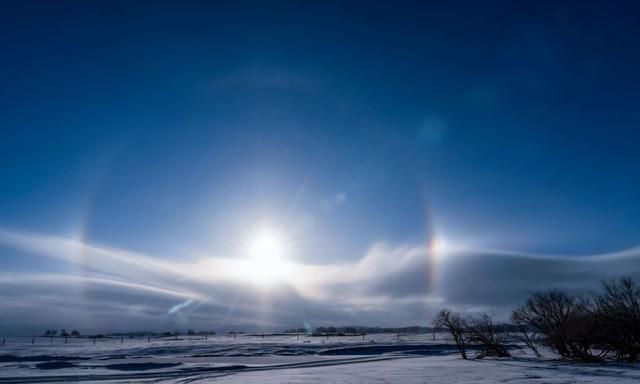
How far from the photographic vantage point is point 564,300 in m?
41.9

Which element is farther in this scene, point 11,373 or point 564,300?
point 564,300

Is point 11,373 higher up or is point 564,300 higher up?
point 564,300

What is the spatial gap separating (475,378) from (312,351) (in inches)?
1583

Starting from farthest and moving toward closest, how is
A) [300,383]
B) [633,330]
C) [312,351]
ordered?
1. [312,351]
2. [633,330]
3. [300,383]

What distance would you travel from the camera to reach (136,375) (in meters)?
30.4

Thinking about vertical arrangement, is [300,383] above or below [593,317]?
below

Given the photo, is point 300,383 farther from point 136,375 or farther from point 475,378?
point 136,375

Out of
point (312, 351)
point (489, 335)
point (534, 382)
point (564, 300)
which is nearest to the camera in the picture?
point (534, 382)

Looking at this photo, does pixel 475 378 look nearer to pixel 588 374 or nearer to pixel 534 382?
pixel 534 382

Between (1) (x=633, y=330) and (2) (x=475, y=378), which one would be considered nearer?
(2) (x=475, y=378)

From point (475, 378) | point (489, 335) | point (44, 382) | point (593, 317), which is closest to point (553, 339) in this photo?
point (593, 317)

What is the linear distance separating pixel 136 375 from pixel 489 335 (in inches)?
1380

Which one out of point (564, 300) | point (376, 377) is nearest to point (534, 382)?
point (376, 377)

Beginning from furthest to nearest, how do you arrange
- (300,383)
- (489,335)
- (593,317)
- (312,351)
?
(312,351), (489,335), (593,317), (300,383)
